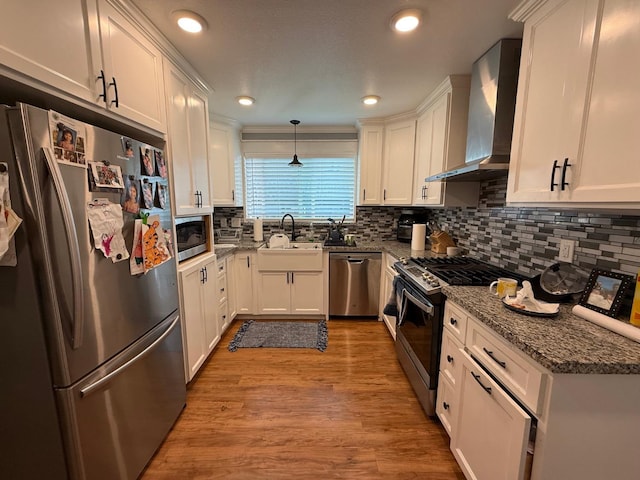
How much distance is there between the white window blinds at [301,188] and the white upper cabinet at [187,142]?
1.36m

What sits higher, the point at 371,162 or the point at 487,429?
the point at 371,162

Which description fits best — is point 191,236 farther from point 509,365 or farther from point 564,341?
point 564,341

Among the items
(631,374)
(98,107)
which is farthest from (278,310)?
(631,374)

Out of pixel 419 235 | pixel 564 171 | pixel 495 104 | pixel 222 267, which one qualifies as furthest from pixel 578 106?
pixel 222 267

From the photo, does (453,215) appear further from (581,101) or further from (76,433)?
(76,433)

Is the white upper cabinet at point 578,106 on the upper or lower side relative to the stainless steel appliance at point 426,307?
upper

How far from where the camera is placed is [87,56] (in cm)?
112

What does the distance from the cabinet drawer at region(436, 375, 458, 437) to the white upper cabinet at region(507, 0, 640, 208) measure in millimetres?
1106

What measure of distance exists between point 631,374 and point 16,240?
6.60 feet

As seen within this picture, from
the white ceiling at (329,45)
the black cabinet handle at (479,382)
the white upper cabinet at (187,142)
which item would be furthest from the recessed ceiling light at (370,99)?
the black cabinet handle at (479,382)

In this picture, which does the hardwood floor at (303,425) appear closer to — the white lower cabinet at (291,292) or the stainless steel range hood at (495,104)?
the white lower cabinet at (291,292)

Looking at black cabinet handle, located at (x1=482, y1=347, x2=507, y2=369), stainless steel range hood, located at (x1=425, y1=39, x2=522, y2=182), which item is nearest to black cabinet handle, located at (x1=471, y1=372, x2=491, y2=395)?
black cabinet handle, located at (x1=482, y1=347, x2=507, y2=369)

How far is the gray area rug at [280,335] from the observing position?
8.59 feet

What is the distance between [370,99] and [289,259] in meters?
1.82
